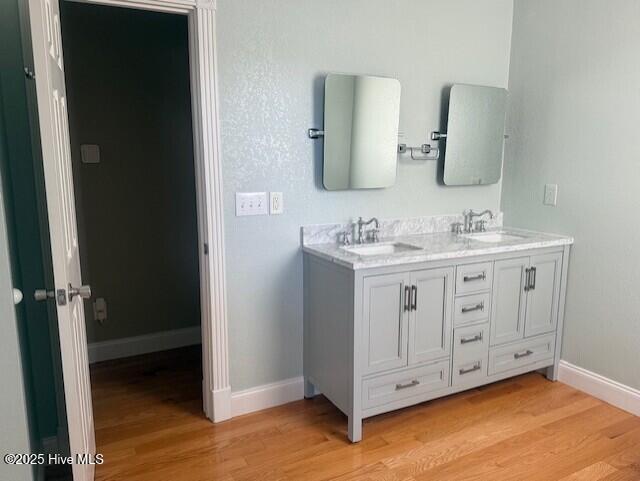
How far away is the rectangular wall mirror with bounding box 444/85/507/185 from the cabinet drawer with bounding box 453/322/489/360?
928mm

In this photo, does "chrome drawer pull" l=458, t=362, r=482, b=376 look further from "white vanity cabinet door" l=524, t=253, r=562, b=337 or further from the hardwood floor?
"white vanity cabinet door" l=524, t=253, r=562, b=337

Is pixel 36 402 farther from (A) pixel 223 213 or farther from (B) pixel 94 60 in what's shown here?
(B) pixel 94 60

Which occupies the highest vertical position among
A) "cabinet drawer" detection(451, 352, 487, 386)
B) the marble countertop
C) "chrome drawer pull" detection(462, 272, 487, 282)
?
the marble countertop

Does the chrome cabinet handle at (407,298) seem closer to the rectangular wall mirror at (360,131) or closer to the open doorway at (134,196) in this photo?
the rectangular wall mirror at (360,131)

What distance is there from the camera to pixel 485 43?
2.98m

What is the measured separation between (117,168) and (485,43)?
2.48 m

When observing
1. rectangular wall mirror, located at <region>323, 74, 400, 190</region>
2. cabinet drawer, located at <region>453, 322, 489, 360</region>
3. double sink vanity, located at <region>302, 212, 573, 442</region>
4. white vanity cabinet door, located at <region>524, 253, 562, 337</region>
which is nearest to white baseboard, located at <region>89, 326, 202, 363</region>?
double sink vanity, located at <region>302, 212, 573, 442</region>

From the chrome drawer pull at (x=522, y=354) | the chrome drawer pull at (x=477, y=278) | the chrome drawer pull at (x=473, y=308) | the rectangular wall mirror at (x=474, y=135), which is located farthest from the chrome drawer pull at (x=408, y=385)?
the rectangular wall mirror at (x=474, y=135)

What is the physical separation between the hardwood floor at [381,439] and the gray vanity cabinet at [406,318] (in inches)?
14.3

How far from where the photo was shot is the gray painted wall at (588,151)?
8.19ft

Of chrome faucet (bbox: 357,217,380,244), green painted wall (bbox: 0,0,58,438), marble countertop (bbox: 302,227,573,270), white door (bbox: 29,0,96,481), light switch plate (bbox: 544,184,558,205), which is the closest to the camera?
white door (bbox: 29,0,96,481)

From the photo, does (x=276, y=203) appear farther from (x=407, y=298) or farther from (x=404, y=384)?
(x=404, y=384)

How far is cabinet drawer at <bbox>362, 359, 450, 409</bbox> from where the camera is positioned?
2.29 meters

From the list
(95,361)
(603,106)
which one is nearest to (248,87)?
(603,106)
